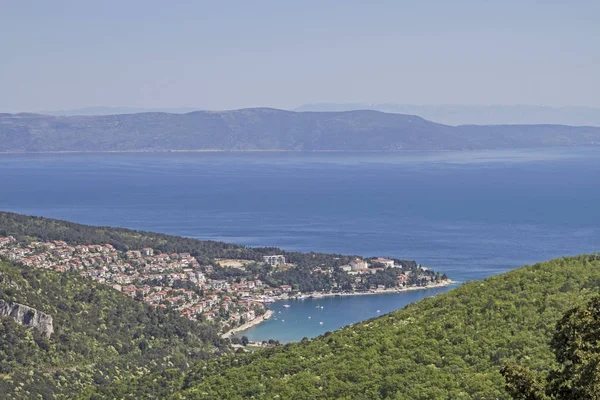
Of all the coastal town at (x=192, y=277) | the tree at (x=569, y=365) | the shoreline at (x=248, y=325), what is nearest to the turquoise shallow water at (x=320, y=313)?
the shoreline at (x=248, y=325)

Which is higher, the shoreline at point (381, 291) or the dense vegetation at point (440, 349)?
the dense vegetation at point (440, 349)

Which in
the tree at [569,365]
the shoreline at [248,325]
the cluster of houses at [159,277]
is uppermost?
the tree at [569,365]

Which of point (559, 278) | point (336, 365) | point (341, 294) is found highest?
point (559, 278)

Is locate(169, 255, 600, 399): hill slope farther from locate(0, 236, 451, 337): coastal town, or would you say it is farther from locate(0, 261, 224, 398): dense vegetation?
locate(0, 236, 451, 337): coastal town

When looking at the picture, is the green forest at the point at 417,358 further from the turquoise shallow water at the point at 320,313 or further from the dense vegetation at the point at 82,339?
the turquoise shallow water at the point at 320,313

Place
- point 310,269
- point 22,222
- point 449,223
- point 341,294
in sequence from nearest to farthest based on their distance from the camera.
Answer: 1. point 341,294
2. point 310,269
3. point 22,222
4. point 449,223

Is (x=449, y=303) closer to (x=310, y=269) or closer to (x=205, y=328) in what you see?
(x=205, y=328)

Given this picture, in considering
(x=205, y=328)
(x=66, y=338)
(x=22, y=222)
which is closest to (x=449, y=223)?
(x=22, y=222)
